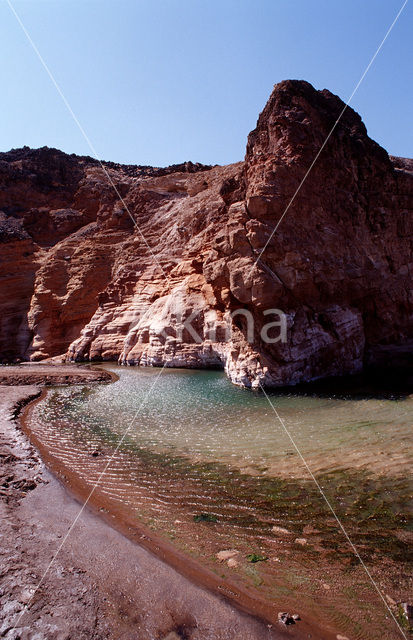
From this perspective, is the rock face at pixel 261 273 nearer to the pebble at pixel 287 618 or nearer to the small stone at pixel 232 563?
the small stone at pixel 232 563

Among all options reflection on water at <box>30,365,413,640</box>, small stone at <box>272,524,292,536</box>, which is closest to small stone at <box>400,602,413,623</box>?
reflection on water at <box>30,365,413,640</box>

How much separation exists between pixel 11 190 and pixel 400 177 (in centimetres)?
3958

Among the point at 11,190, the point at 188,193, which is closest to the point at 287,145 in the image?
the point at 188,193

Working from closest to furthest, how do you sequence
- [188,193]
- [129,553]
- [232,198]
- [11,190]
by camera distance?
1. [129,553]
2. [232,198]
3. [188,193]
4. [11,190]

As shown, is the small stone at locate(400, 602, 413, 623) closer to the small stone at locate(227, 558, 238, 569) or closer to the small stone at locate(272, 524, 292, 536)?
the small stone at locate(272, 524, 292, 536)

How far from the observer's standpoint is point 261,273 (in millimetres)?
14336

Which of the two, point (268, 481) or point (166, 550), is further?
point (268, 481)

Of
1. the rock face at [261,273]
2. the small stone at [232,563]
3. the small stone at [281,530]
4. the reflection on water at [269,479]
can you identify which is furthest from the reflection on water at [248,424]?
the rock face at [261,273]

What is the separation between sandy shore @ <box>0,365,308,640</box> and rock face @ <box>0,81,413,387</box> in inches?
409

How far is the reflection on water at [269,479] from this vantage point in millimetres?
3969

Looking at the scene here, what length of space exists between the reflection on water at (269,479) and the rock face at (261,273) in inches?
173

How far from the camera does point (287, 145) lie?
16312mm

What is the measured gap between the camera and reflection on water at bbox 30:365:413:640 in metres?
3.97

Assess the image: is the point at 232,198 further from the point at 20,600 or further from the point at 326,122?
the point at 20,600
